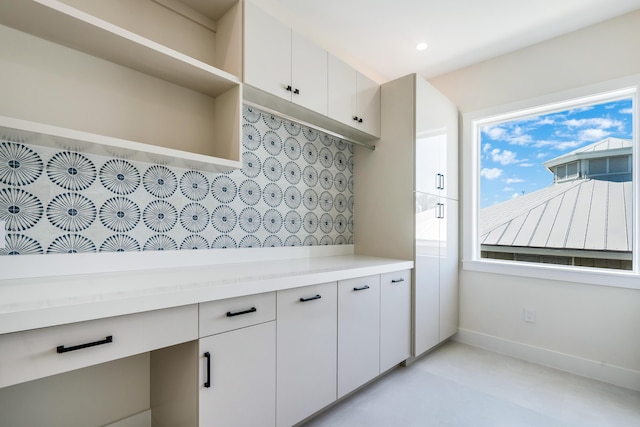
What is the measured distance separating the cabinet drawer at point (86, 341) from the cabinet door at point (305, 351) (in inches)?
19.3

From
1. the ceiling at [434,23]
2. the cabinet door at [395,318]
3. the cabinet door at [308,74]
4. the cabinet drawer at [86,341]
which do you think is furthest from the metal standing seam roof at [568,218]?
the cabinet drawer at [86,341]

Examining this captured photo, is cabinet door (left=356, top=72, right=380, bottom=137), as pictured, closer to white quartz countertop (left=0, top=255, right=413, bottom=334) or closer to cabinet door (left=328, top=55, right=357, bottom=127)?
cabinet door (left=328, top=55, right=357, bottom=127)

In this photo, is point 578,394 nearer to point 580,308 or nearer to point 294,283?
point 580,308

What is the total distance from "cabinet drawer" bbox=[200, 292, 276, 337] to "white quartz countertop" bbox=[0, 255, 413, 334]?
4cm

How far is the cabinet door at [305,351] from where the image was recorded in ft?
5.00

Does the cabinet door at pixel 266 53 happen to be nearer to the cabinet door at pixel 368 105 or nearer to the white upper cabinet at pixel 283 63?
the white upper cabinet at pixel 283 63

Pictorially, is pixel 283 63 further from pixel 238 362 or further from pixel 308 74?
pixel 238 362

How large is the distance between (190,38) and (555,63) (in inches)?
113

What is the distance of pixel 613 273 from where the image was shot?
2.31m

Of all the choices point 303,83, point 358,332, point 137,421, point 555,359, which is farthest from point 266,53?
point 555,359

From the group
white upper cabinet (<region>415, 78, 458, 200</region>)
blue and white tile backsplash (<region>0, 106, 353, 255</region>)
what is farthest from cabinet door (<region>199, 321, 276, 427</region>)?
white upper cabinet (<region>415, 78, 458, 200</region>)

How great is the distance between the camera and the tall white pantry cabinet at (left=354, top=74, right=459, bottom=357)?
249cm

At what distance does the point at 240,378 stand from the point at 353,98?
207 cm

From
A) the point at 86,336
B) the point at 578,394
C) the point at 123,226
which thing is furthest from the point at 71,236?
the point at 578,394
